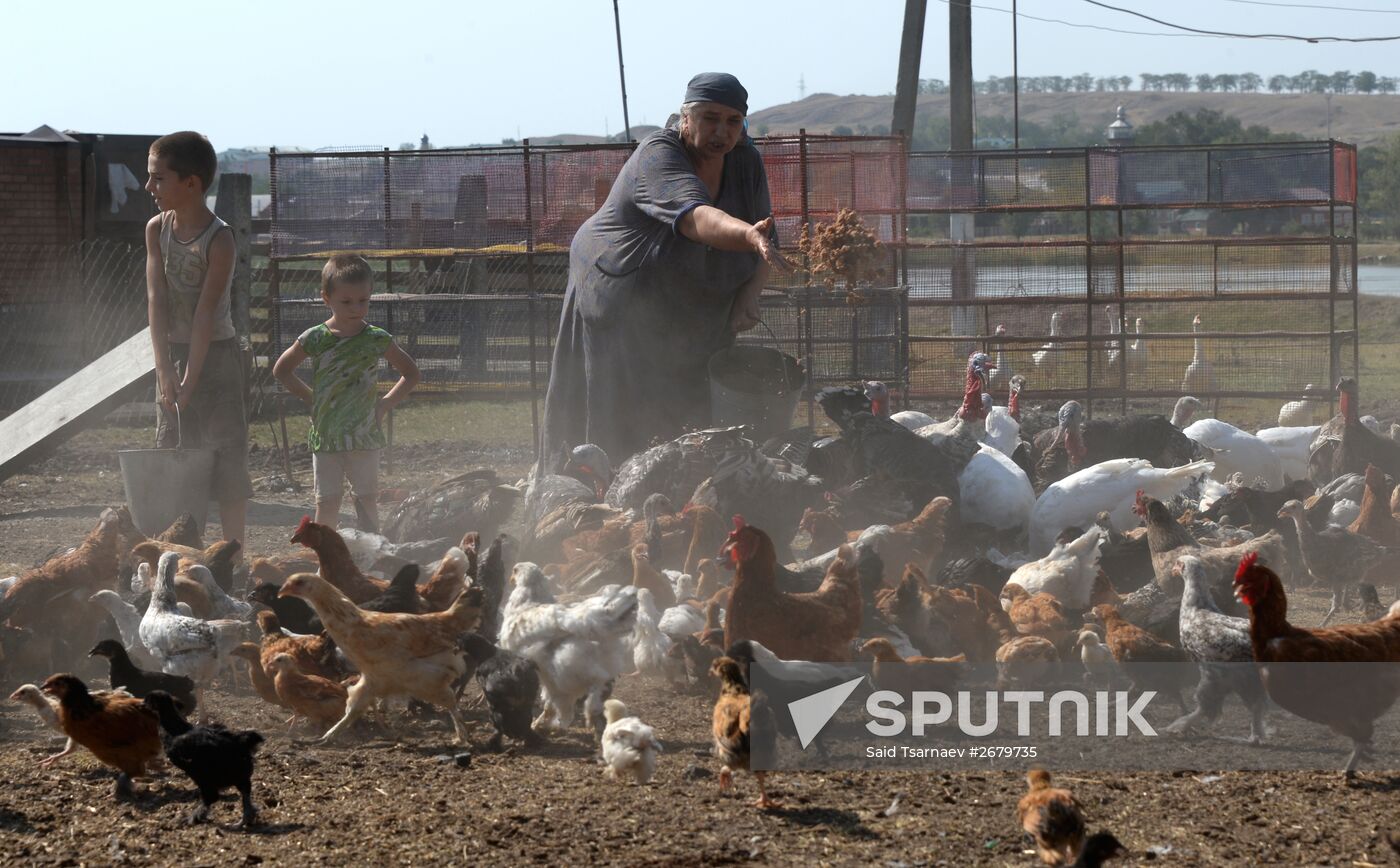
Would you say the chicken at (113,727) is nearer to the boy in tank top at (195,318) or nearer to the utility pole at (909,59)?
the boy in tank top at (195,318)

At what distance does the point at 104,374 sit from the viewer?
9.51 m

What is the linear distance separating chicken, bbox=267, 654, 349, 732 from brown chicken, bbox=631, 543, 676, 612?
172cm

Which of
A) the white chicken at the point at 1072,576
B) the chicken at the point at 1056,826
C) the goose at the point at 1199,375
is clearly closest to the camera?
the chicken at the point at 1056,826

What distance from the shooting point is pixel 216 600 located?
6.27 meters

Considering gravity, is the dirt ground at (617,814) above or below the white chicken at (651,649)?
below

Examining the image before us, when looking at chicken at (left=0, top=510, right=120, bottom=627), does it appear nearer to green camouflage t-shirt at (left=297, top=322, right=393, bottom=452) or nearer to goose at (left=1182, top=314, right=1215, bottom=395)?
green camouflage t-shirt at (left=297, top=322, right=393, bottom=452)

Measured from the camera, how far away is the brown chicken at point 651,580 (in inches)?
258

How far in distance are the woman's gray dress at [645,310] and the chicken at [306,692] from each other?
348cm

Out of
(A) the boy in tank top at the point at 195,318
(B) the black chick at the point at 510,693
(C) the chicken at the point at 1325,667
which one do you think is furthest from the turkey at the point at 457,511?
(C) the chicken at the point at 1325,667

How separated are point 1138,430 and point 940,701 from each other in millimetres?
4853

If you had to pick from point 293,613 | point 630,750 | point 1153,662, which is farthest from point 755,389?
point 630,750

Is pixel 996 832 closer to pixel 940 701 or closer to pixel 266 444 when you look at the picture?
pixel 940 701

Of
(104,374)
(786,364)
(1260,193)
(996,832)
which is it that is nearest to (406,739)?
(996,832)

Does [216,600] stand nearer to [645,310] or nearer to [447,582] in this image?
[447,582]
